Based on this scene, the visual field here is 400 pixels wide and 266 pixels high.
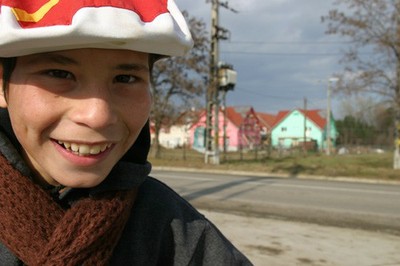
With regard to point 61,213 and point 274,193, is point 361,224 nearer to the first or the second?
point 274,193

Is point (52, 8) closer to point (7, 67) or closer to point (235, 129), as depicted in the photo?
point (7, 67)

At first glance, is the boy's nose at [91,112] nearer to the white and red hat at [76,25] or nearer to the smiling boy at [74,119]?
the smiling boy at [74,119]

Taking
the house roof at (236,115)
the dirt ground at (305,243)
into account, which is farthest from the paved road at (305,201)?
the house roof at (236,115)

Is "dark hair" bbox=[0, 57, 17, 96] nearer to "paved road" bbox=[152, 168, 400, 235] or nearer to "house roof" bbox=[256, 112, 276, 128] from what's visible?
"paved road" bbox=[152, 168, 400, 235]

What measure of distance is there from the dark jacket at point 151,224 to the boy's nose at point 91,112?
0.57ft

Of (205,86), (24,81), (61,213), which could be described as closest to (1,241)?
(61,213)

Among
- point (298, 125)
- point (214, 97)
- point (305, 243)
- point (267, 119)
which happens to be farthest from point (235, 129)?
point (305, 243)

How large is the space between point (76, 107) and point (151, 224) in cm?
39

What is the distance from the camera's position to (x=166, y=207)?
1248 millimetres

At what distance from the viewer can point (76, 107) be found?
98 centimetres

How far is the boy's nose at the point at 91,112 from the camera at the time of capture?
979 mm

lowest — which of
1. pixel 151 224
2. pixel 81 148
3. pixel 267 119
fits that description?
pixel 151 224

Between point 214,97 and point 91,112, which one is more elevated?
point 214,97

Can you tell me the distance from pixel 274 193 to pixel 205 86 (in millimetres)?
11997
